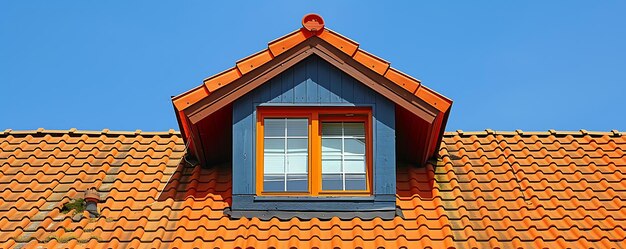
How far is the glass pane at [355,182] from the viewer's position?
1140 centimetres

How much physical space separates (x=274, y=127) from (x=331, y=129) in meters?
0.71

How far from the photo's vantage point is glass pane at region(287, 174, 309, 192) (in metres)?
11.4

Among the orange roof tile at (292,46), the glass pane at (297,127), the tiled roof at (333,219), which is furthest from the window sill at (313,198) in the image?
the orange roof tile at (292,46)

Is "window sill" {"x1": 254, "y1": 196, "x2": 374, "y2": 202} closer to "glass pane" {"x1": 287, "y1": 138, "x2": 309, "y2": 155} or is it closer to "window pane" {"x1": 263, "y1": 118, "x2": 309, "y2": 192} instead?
"window pane" {"x1": 263, "y1": 118, "x2": 309, "y2": 192}

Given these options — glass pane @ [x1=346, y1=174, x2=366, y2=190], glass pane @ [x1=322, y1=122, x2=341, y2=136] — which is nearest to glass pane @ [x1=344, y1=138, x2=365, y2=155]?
glass pane @ [x1=322, y1=122, x2=341, y2=136]

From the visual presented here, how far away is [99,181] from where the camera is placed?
12328 mm

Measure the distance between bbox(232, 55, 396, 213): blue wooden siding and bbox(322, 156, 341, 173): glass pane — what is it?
0.45 meters

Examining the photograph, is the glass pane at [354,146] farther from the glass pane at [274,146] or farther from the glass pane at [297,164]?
the glass pane at [274,146]

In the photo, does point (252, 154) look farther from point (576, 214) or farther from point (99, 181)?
point (576, 214)

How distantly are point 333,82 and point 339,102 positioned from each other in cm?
29

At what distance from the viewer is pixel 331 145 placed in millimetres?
11633

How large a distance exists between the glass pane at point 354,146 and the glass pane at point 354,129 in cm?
8

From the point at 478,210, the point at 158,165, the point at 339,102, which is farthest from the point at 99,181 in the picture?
the point at 478,210

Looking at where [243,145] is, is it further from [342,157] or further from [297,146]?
[342,157]
